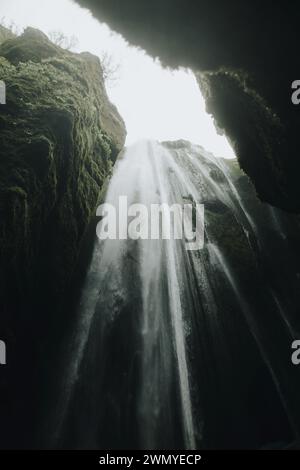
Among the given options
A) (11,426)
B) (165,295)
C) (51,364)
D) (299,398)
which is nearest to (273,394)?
(299,398)

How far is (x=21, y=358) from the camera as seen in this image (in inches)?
248

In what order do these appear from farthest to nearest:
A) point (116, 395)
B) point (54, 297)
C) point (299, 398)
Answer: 1. point (299, 398)
2. point (54, 297)
3. point (116, 395)

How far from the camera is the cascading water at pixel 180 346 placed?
6.22m

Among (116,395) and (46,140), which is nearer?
(46,140)

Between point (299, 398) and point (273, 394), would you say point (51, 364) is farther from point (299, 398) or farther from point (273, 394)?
point (299, 398)
